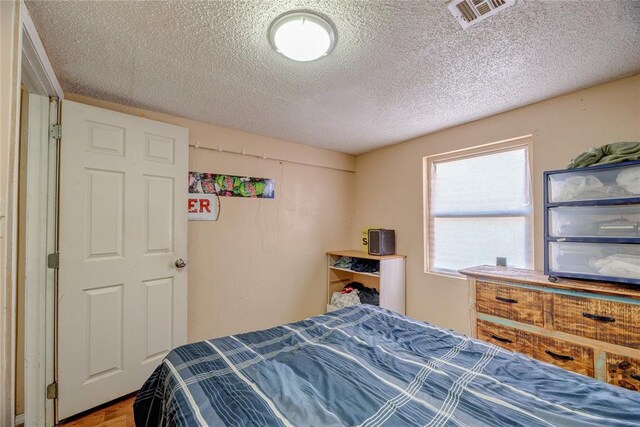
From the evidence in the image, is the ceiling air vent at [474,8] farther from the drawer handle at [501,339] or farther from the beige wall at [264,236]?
the beige wall at [264,236]

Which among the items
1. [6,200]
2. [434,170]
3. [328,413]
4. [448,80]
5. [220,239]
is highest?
[448,80]

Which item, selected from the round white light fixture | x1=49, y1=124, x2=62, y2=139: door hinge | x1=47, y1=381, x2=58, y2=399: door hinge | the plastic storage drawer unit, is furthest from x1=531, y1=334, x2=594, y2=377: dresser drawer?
x1=49, y1=124, x2=62, y2=139: door hinge

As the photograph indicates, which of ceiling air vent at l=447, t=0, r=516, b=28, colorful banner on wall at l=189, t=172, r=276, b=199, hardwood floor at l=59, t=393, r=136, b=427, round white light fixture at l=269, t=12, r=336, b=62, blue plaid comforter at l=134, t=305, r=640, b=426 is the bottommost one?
hardwood floor at l=59, t=393, r=136, b=427

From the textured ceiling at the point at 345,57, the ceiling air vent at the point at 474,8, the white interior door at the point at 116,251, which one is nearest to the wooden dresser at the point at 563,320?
the textured ceiling at the point at 345,57

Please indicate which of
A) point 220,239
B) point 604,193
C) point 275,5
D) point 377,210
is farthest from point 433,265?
point 275,5

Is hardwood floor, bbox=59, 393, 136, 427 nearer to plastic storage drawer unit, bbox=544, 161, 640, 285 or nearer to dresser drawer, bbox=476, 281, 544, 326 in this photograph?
dresser drawer, bbox=476, 281, 544, 326

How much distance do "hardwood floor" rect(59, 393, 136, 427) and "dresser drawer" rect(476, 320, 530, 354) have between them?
2406 mm

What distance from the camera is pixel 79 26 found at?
1319mm

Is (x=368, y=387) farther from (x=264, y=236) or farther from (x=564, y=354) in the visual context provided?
(x=264, y=236)

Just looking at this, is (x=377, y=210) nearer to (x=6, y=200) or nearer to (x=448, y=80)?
(x=448, y=80)

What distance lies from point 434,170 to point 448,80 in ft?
4.04

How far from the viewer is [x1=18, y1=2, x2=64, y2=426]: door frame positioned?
1.62 m

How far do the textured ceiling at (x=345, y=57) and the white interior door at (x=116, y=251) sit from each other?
0.34 meters

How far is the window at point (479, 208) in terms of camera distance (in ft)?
7.48
